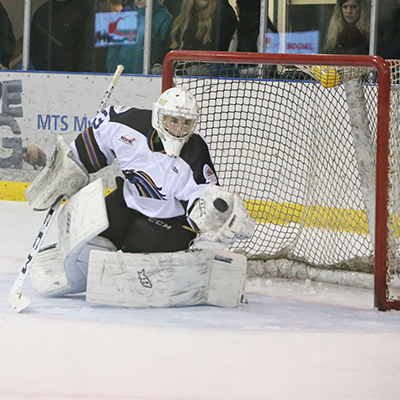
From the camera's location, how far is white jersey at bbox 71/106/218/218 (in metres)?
2.44

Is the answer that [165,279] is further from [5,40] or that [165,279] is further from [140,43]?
[5,40]

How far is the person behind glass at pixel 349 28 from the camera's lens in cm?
499

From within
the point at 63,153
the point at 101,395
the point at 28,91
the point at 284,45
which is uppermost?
the point at 284,45

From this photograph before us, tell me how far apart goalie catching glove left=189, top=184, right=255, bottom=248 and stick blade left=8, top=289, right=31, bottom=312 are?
2.12ft

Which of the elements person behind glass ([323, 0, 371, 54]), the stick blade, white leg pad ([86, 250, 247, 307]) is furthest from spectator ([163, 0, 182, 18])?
the stick blade

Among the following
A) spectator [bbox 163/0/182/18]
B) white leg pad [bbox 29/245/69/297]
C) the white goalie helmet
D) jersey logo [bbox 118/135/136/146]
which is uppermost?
spectator [bbox 163/0/182/18]

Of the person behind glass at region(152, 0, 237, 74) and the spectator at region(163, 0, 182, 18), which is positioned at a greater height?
the spectator at region(163, 0, 182, 18)

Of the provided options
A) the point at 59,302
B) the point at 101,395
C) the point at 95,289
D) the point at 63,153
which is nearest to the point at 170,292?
the point at 95,289

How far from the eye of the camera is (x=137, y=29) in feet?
18.1

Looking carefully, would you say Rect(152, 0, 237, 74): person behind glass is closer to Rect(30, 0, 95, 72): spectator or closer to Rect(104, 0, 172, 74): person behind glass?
Rect(104, 0, 172, 74): person behind glass

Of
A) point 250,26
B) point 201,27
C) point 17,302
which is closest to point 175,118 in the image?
point 17,302

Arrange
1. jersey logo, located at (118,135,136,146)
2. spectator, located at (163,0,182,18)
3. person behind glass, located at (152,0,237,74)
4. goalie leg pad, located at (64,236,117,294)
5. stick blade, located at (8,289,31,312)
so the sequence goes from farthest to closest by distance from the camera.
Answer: spectator, located at (163,0,182,18) < person behind glass, located at (152,0,237,74) < jersey logo, located at (118,135,136,146) < goalie leg pad, located at (64,236,117,294) < stick blade, located at (8,289,31,312)

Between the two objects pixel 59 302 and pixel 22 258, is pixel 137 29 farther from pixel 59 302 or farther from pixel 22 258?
pixel 59 302

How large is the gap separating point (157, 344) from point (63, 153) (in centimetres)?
93
